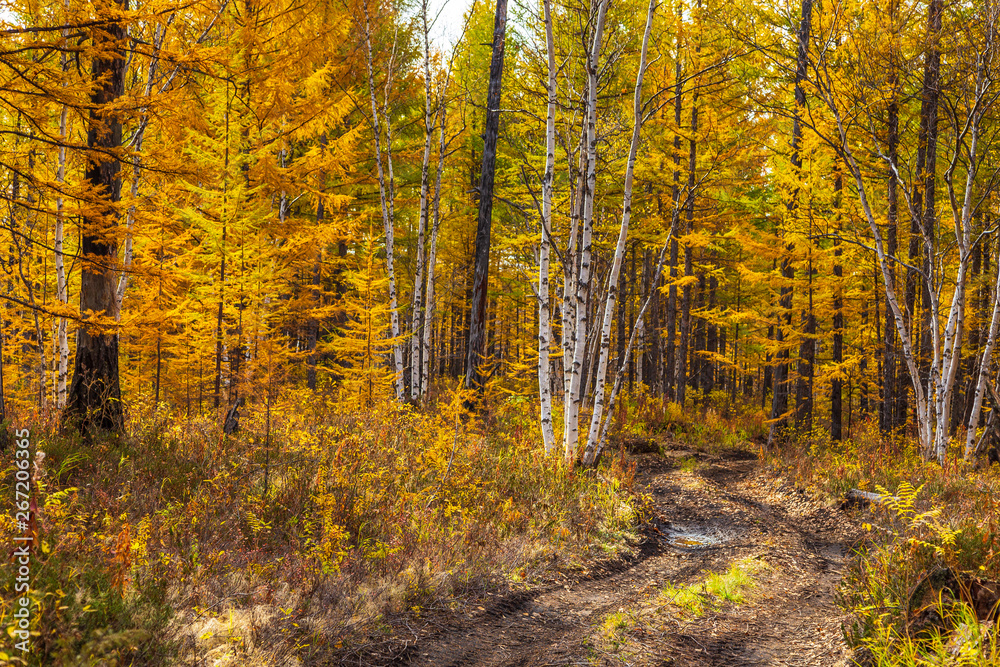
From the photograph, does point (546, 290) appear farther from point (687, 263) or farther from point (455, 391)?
point (687, 263)

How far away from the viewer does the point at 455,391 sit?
36.0 ft

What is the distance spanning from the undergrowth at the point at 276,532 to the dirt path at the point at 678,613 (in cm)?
40

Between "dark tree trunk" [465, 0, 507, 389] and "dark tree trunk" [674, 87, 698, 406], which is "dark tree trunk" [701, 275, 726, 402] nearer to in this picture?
"dark tree trunk" [674, 87, 698, 406]

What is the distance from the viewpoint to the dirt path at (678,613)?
14.0ft

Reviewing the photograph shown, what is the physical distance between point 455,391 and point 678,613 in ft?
21.3

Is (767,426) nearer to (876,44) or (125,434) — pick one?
(876,44)

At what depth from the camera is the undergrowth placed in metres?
3.44

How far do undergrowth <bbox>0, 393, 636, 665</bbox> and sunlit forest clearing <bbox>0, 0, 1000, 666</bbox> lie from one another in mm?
34

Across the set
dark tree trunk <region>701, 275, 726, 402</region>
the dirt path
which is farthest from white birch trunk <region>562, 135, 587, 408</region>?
dark tree trunk <region>701, 275, 726, 402</region>

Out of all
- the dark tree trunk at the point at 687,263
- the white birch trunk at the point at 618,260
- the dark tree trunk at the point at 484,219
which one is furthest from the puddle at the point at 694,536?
the dark tree trunk at the point at 687,263

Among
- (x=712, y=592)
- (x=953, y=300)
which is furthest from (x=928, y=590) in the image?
(x=953, y=300)

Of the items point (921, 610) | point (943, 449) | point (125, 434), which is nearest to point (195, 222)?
point (125, 434)

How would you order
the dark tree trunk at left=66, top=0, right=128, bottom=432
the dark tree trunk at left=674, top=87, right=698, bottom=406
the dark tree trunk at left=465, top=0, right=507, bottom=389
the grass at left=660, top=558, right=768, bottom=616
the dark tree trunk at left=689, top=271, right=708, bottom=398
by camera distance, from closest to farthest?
the grass at left=660, top=558, right=768, bottom=616 → the dark tree trunk at left=66, top=0, right=128, bottom=432 → the dark tree trunk at left=465, top=0, right=507, bottom=389 → the dark tree trunk at left=674, top=87, right=698, bottom=406 → the dark tree trunk at left=689, top=271, right=708, bottom=398

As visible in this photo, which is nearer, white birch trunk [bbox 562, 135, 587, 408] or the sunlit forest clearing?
the sunlit forest clearing
